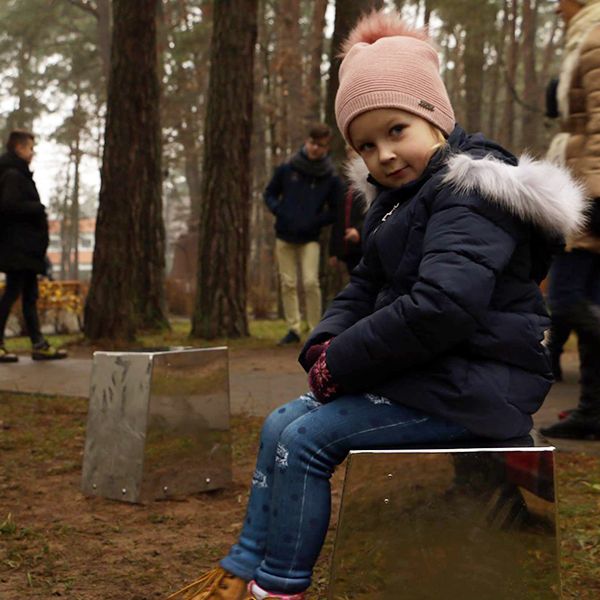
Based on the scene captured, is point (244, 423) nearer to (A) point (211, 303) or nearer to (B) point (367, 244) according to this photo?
(B) point (367, 244)

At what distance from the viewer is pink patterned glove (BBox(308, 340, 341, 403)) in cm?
267

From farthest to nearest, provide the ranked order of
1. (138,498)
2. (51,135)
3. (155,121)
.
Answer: (51,135), (155,121), (138,498)

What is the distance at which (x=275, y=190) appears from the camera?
10094mm

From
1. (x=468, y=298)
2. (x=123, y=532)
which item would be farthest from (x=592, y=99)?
(x=123, y=532)

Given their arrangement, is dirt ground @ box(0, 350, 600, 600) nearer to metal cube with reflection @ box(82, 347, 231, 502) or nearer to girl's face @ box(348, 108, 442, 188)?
metal cube with reflection @ box(82, 347, 231, 502)

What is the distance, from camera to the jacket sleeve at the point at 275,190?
32.6ft

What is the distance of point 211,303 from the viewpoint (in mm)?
11016

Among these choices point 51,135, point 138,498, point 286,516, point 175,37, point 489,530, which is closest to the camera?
point 489,530

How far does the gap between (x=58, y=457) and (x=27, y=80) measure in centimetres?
3671

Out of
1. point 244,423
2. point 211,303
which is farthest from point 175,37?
point 244,423

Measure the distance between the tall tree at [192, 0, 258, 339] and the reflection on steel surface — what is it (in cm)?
851

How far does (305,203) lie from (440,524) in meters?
7.56

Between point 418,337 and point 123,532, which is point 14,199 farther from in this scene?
point 418,337

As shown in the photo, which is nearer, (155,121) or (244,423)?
(244,423)
